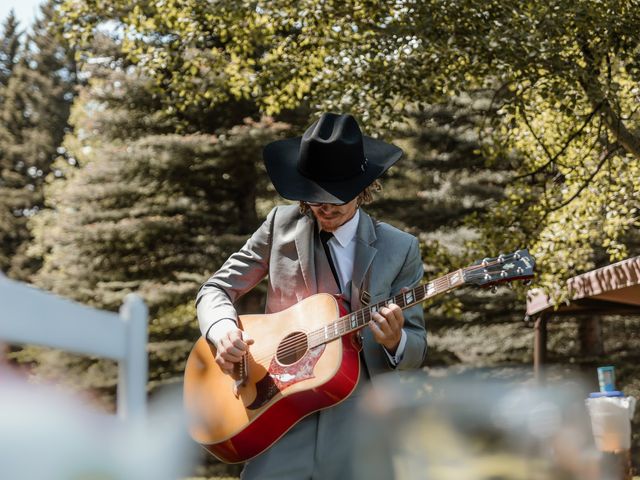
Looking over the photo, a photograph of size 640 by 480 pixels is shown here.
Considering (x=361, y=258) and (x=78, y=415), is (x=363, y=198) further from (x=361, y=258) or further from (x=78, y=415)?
(x=78, y=415)

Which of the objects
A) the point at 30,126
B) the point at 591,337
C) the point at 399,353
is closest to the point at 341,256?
the point at 399,353

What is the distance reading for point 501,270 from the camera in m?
3.16

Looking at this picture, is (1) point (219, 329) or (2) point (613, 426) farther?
(2) point (613, 426)

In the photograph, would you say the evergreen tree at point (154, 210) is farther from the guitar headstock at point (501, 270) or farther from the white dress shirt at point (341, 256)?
the guitar headstock at point (501, 270)

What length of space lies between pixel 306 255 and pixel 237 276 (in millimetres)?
346

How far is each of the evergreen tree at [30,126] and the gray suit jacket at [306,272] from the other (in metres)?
31.4

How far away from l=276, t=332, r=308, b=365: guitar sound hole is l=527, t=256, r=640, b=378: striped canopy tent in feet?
22.1

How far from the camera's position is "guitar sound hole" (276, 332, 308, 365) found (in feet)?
10.6

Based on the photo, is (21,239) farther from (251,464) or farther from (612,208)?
(251,464)

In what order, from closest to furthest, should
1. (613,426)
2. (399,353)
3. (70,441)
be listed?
(70,441), (399,353), (613,426)

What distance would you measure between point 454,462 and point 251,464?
1.55 m

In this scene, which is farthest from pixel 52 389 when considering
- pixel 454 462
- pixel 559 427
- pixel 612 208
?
pixel 612 208

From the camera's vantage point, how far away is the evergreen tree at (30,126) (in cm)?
3425

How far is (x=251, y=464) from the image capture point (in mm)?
3184
